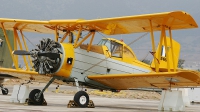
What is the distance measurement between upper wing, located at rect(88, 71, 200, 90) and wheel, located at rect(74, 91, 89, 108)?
48.8 inches

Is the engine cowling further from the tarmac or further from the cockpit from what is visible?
the cockpit

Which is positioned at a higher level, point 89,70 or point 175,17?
point 175,17

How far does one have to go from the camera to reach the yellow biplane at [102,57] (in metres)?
14.8

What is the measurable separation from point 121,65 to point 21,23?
4323 millimetres

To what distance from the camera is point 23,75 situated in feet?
59.8

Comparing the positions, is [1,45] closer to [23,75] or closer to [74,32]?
[23,75]

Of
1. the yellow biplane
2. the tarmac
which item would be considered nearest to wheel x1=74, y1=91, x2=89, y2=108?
the yellow biplane

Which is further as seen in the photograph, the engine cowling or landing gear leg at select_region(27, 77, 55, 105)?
landing gear leg at select_region(27, 77, 55, 105)

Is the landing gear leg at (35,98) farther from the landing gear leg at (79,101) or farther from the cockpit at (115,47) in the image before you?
the cockpit at (115,47)

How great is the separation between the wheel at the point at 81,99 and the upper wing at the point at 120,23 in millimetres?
2593

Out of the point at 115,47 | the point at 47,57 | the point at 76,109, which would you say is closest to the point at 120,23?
the point at 115,47

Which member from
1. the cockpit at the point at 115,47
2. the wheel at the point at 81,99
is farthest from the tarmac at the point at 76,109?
the cockpit at the point at 115,47

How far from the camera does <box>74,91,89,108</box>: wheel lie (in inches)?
578

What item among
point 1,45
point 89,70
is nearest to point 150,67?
point 89,70
